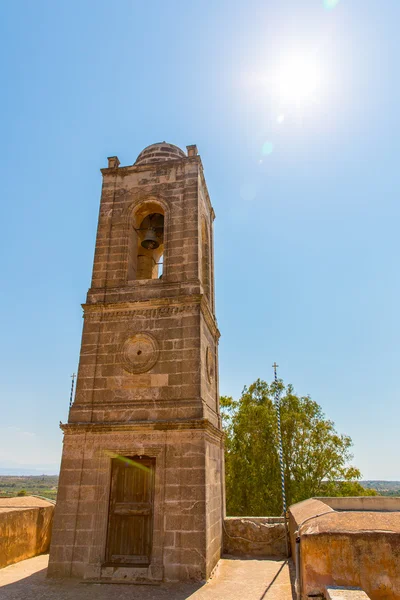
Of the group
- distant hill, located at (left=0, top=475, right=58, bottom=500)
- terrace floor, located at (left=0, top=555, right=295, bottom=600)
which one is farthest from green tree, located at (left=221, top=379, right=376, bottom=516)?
terrace floor, located at (left=0, top=555, right=295, bottom=600)

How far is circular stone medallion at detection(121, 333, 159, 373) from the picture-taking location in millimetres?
9312

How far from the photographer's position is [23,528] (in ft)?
30.8

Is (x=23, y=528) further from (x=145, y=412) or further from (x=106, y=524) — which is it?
(x=145, y=412)

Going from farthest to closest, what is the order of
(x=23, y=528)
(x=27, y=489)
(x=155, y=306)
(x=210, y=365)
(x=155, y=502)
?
(x=27, y=489) → (x=210, y=365) → (x=155, y=306) → (x=23, y=528) → (x=155, y=502)

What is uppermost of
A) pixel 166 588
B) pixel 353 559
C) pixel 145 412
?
pixel 145 412

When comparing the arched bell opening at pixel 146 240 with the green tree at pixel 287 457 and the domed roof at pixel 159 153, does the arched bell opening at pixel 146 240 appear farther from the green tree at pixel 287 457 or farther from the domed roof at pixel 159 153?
the green tree at pixel 287 457

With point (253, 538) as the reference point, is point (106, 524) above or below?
above

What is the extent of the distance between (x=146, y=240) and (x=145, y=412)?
4.77 m

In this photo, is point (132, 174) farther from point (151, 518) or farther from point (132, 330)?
point (151, 518)

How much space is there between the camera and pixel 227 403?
2655 centimetres

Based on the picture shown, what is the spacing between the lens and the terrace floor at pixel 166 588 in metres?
6.75

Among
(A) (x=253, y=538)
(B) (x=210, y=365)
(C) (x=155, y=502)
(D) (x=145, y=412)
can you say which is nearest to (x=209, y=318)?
(B) (x=210, y=365)

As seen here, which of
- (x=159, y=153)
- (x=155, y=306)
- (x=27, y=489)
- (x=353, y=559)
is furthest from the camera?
(x=27, y=489)

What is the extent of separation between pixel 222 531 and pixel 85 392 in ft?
15.8
